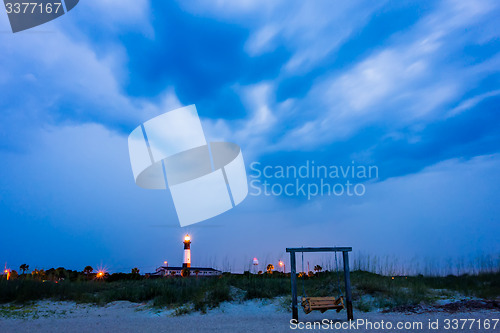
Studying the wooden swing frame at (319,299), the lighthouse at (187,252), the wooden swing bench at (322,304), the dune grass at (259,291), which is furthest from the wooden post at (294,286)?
the lighthouse at (187,252)

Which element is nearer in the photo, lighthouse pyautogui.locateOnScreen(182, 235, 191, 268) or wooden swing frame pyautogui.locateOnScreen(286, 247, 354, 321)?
wooden swing frame pyautogui.locateOnScreen(286, 247, 354, 321)

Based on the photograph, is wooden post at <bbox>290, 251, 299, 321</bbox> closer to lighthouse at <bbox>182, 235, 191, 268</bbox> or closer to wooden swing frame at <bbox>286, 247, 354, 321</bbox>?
wooden swing frame at <bbox>286, 247, 354, 321</bbox>

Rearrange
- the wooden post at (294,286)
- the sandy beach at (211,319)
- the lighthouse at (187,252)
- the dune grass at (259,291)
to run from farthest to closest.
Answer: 1. the lighthouse at (187,252)
2. the dune grass at (259,291)
3. the wooden post at (294,286)
4. the sandy beach at (211,319)

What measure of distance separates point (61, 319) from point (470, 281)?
15.0 m

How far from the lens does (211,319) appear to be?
30.0 ft

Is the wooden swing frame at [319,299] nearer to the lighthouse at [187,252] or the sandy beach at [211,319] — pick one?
the sandy beach at [211,319]

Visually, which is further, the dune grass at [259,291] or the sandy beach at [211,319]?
the dune grass at [259,291]

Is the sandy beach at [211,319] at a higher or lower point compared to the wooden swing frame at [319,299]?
lower

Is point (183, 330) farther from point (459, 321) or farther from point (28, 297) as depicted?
point (28, 297)

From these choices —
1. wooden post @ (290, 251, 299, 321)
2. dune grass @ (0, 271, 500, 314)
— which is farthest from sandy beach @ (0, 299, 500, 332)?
dune grass @ (0, 271, 500, 314)

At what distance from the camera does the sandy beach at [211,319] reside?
7805 mm

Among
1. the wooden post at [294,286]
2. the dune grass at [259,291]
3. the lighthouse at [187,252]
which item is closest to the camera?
the wooden post at [294,286]

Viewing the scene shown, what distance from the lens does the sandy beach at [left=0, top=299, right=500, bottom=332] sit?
307 inches

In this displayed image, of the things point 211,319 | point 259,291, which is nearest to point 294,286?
point 211,319
